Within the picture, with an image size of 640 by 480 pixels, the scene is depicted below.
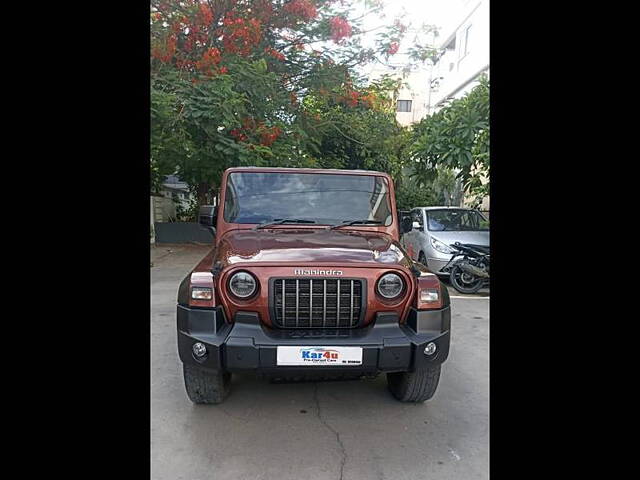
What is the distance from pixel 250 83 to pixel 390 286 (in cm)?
663

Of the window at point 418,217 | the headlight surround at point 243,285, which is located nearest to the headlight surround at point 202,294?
the headlight surround at point 243,285

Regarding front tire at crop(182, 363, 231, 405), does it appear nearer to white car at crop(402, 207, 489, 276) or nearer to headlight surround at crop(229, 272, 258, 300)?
headlight surround at crop(229, 272, 258, 300)

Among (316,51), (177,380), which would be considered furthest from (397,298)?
(316,51)

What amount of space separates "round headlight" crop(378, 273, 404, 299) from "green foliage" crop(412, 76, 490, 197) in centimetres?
519

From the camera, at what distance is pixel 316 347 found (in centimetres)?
275

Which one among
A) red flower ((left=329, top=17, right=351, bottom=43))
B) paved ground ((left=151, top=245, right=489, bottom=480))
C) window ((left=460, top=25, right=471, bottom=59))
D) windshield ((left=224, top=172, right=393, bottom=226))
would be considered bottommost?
paved ground ((left=151, top=245, right=489, bottom=480))

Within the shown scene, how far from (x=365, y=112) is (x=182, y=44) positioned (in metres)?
5.50

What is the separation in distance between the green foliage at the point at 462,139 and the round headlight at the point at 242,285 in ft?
18.9

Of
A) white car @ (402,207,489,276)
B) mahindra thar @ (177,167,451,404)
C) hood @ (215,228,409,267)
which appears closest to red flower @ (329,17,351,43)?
white car @ (402,207,489,276)

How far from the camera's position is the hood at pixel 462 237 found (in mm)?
8273

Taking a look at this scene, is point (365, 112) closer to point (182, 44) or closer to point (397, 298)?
point (182, 44)

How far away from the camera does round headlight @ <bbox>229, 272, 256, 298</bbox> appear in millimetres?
2912

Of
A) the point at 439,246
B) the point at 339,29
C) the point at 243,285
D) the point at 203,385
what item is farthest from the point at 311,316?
the point at 339,29

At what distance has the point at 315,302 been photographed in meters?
2.92
